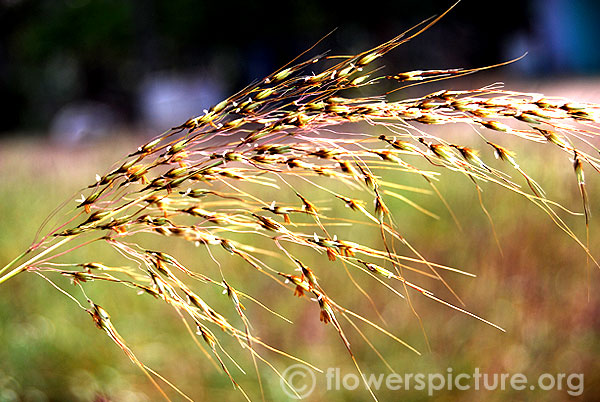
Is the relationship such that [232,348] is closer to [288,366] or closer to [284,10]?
[288,366]

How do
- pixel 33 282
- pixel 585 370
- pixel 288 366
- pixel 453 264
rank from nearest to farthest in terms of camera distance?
pixel 585 370 → pixel 288 366 → pixel 453 264 → pixel 33 282

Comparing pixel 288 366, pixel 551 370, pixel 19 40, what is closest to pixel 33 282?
pixel 288 366

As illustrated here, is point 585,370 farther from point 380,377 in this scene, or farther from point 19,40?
point 19,40

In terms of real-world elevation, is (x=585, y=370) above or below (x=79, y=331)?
below

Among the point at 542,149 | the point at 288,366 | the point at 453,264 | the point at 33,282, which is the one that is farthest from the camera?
the point at 542,149

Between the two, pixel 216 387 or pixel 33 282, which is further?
pixel 33 282

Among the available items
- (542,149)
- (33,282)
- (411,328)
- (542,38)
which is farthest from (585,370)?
(542,38)

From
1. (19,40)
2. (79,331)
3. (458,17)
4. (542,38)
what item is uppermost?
(19,40)
